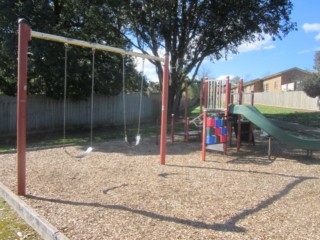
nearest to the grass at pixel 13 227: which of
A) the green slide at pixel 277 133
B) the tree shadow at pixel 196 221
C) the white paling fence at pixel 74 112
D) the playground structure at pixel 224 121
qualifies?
the tree shadow at pixel 196 221

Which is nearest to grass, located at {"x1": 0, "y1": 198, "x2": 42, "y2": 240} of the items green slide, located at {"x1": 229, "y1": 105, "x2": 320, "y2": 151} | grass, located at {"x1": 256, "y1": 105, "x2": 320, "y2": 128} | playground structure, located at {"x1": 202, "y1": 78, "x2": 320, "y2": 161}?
playground structure, located at {"x1": 202, "y1": 78, "x2": 320, "y2": 161}

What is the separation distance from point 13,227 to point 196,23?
15161 mm

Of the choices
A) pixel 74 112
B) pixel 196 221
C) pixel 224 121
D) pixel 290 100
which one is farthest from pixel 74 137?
pixel 290 100

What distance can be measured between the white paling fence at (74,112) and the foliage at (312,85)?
2190 centimetres

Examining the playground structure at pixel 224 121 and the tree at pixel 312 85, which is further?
the tree at pixel 312 85

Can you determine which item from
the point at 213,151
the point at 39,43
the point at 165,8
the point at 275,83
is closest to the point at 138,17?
the point at 165,8

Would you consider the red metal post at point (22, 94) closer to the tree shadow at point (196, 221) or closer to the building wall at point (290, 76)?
the tree shadow at point (196, 221)

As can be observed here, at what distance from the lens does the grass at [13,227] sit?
4.79m

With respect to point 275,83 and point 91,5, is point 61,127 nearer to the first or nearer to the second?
point 91,5

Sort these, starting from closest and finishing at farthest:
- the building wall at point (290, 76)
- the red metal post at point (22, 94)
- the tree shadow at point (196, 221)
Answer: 1. the tree shadow at point (196, 221)
2. the red metal post at point (22, 94)
3. the building wall at point (290, 76)

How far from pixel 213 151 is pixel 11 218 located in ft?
21.9

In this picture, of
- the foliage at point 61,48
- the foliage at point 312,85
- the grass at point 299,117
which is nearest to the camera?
the foliage at point 61,48

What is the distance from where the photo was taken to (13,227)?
507 cm

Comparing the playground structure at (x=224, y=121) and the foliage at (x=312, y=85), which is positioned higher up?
the foliage at (x=312, y=85)
